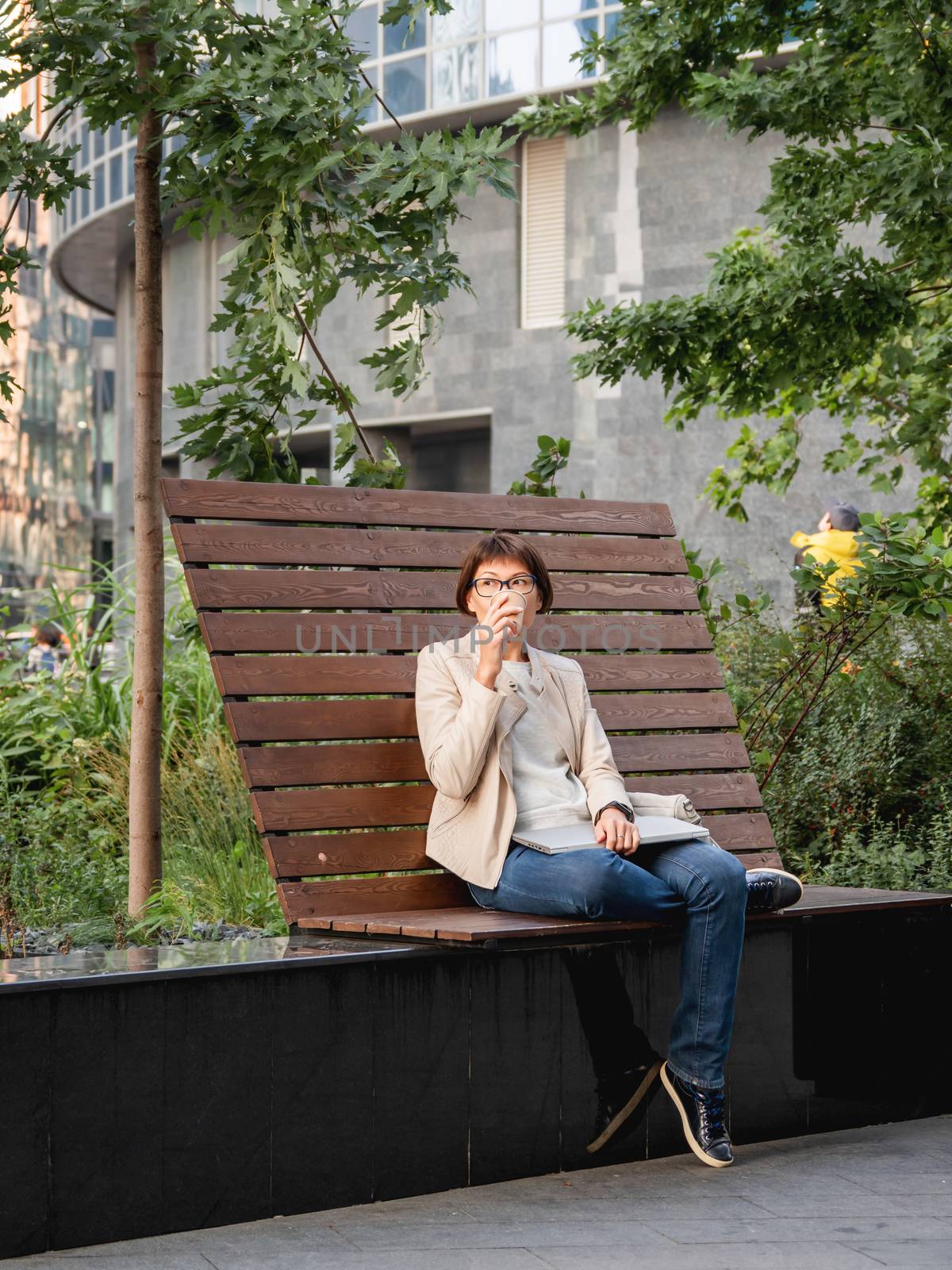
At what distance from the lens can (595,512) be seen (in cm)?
613

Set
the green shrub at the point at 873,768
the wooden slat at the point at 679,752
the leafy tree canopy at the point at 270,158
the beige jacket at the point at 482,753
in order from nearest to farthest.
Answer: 1. the beige jacket at the point at 482,753
2. the leafy tree canopy at the point at 270,158
3. the wooden slat at the point at 679,752
4. the green shrub at the point at 873,768

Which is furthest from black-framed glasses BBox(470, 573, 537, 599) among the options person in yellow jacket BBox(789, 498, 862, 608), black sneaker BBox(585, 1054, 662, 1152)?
person in yellow jacket BBox(789, 498, 862, 608)

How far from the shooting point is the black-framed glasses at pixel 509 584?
16.5 feet

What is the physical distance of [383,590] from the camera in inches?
212

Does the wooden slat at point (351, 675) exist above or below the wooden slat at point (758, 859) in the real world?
above

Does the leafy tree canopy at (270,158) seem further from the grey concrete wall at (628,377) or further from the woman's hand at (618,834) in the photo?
the grey concrete wall at (628,377)

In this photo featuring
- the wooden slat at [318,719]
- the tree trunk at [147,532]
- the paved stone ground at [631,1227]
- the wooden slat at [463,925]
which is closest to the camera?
the paved stone ground at [631,1227]

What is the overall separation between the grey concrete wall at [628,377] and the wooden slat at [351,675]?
16.1 m

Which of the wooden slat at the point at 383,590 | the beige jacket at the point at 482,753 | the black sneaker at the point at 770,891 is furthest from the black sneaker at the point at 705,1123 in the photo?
the wooden slat at the point at 383,590

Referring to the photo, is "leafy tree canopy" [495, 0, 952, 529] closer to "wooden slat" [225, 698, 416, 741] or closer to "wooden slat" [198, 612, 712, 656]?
"wooden slat" [198, 612, 712, 656]

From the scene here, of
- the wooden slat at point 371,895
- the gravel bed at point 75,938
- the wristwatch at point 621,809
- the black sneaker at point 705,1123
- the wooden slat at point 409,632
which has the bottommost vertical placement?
the black sneaker at point 705,1123

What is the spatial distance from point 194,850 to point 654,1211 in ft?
9.91

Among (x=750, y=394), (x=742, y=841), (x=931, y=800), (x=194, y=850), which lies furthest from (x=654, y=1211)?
(x=750, y=394)

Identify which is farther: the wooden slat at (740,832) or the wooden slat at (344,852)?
the wooden slat at (740,832)
